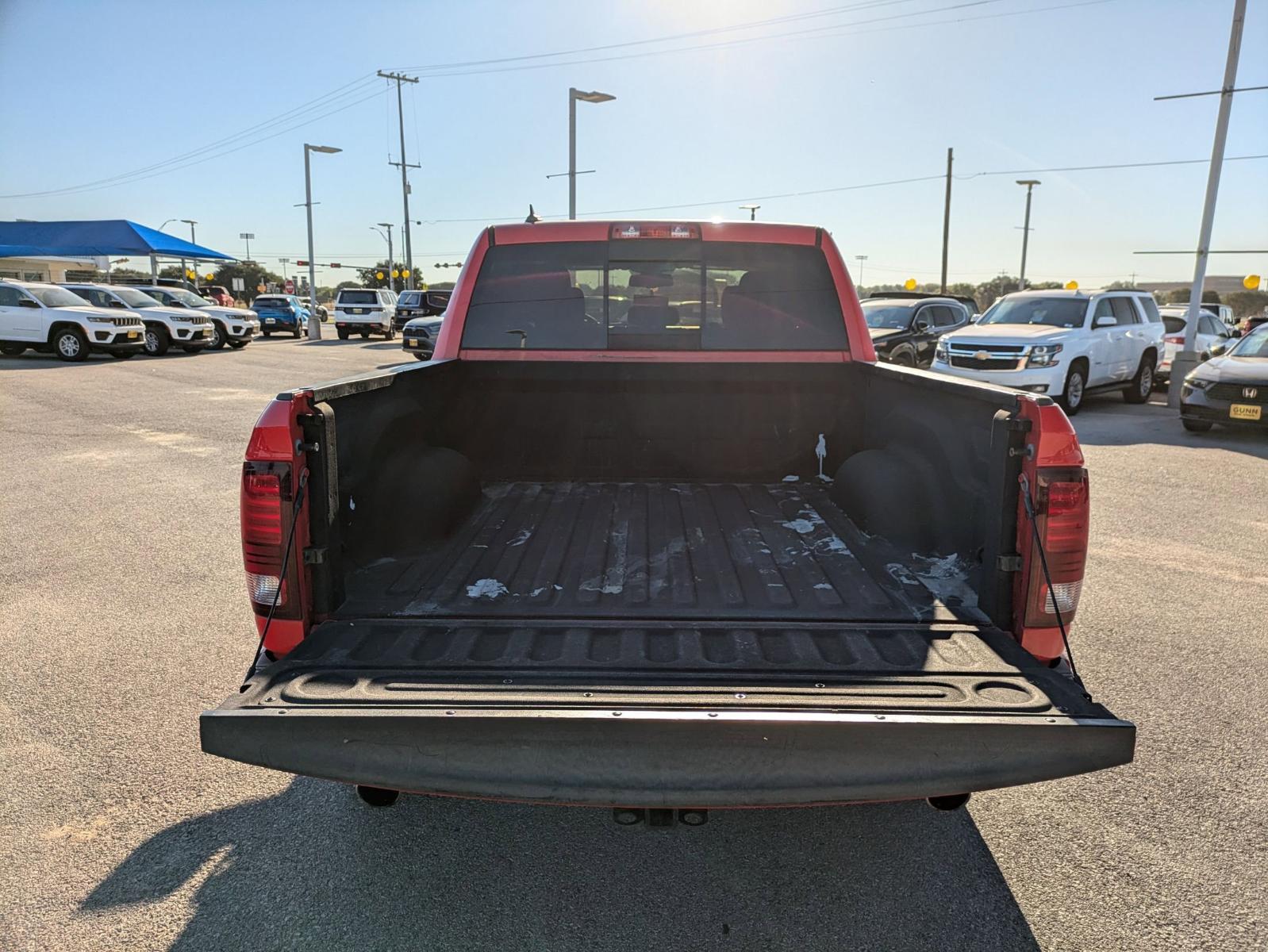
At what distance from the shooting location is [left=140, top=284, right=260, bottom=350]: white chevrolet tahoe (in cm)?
2811

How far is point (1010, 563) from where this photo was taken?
2604mm

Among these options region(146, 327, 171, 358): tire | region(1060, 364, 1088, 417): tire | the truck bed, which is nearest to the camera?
the truck bed

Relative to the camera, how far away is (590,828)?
9.77ft

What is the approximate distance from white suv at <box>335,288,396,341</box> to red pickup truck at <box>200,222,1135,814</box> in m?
33.2

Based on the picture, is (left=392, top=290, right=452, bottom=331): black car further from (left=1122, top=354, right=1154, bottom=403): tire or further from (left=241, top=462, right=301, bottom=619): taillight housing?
(left=241, top=462, right=301, bottom=619): taillight housing

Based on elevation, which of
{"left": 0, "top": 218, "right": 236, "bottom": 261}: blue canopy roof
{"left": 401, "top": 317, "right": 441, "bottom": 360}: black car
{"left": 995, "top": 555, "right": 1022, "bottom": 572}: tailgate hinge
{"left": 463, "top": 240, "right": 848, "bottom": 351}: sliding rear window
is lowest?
{"left": 995, "top": 555, "right": 1022, "bottom": 572}: tailgate hinge

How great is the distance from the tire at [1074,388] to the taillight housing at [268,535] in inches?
550

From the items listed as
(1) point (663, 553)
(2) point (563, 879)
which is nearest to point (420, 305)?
(1) point (663, 553)

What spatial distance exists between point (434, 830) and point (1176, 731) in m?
3.09

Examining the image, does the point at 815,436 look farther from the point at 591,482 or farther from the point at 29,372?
the point at 29,372

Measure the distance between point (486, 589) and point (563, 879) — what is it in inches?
38.4

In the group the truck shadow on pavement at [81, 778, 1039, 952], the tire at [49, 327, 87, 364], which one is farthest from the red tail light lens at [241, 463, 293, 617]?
the tire at [49, 327, 87, 364]

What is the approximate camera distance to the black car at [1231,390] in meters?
11.4

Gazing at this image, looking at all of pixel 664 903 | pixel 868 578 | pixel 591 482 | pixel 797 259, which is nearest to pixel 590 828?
pixel 664 903
